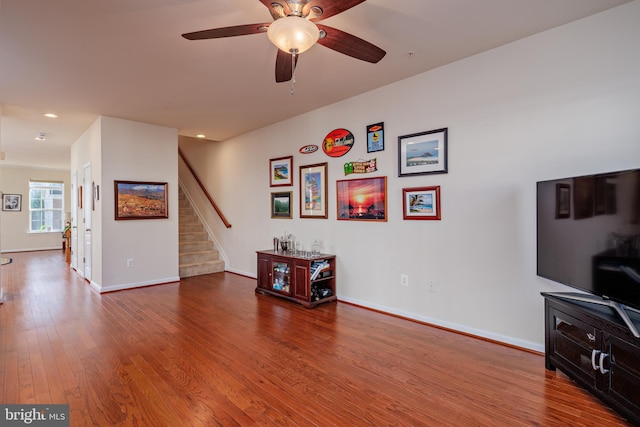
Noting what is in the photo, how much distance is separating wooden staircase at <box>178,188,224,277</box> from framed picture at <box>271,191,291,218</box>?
194 cm

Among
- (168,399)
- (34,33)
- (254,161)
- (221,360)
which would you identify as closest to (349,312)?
(221,360)

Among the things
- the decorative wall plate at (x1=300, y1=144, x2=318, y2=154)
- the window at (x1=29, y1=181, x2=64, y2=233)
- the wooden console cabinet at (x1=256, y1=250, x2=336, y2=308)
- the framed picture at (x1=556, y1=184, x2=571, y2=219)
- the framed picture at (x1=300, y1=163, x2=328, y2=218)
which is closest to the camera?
the framed picture at (x1=556, y1=184, x2=571, y2=219)

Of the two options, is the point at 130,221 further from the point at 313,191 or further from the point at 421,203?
the point at 421,203

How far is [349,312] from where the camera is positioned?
3762 millimetres

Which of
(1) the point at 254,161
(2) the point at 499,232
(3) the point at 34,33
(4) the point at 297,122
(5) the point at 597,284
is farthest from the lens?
(1) the point at 254,161

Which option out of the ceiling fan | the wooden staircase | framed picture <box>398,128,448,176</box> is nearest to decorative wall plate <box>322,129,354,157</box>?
framed picture <box>398,128,448,176</box>

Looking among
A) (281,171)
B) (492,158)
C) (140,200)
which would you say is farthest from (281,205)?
(492,158)

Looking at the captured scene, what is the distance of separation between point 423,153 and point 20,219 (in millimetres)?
11860

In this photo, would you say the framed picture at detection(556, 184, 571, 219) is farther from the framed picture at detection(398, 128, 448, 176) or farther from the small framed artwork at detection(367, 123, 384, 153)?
the small framed artwork at detection(367, 123, 384, 153)

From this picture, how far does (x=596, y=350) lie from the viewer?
190 centimetres

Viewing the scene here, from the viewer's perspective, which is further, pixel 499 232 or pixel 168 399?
pixel 499 232

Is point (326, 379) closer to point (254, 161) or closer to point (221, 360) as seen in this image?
point (221, 360)

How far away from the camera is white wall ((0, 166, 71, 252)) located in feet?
30.2

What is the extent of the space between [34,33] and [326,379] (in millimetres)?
3571
